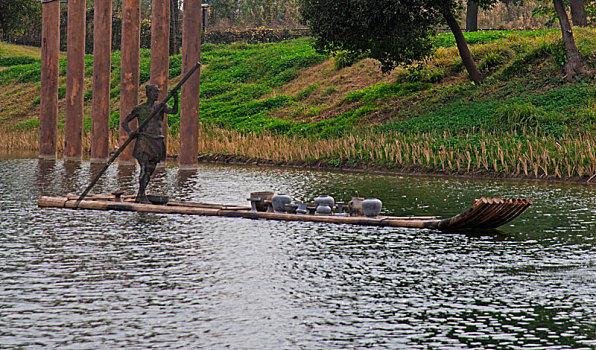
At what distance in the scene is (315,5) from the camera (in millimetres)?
32812

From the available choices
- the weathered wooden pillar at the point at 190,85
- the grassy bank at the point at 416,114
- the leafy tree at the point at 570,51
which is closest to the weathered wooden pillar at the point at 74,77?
the weathered wooden pillar at the point at 190,85

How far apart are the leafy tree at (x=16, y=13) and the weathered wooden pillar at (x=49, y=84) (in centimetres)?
3792

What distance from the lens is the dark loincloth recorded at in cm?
1606

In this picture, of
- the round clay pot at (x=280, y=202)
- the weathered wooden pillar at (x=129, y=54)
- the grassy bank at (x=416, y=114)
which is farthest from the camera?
the grassy bank at (x=416, y=114)

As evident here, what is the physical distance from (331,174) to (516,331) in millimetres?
18295

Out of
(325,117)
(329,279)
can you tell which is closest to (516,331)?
(329,279)

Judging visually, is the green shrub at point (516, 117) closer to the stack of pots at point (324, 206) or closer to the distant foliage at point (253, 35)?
the stack of pots at point (324, 206)

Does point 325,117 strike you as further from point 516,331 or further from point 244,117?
point 516,331

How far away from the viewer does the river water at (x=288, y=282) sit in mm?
8008

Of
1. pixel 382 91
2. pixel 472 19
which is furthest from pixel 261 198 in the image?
pixel 472 19

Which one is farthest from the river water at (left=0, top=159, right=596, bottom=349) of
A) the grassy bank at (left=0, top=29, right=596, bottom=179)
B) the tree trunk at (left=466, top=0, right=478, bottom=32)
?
the tree trunk at (left=466, top=0, right=478, bottom=32)

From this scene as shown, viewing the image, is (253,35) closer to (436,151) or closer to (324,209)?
(436,151)

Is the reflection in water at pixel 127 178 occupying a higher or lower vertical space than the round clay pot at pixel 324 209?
lower

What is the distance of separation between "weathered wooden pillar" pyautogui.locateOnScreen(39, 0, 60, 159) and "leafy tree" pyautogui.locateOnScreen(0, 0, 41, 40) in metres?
37.9
